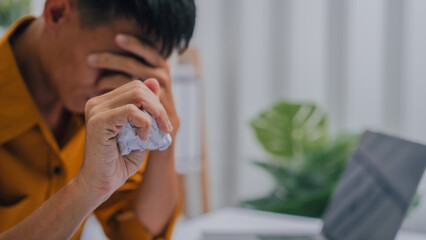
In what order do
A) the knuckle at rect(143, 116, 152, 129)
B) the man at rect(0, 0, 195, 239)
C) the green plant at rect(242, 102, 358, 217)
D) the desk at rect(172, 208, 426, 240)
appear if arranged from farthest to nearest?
the green plant at rect(242, 102, 358, 217), the desk at rect(172, 208, 426, 240), the man at rect(0, 0, 195, 239), the knuckle at rect(143, 116, 152, 129)

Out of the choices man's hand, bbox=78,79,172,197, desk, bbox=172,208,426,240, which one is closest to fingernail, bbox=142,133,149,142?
man's hand, bbox=78,79,172,197

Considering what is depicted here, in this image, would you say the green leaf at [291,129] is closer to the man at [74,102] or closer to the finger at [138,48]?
the man at [74,102]

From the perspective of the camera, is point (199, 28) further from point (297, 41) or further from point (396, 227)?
point (396, 227)

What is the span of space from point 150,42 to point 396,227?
50 centimetres

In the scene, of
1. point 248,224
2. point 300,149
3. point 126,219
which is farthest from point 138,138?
point 300,149

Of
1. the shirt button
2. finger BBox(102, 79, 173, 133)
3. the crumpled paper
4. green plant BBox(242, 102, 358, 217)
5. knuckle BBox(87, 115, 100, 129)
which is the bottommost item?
green plant BBox(242, 102, 358, 217)

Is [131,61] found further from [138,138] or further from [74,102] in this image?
[138,138]

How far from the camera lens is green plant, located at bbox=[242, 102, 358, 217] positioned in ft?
5.17

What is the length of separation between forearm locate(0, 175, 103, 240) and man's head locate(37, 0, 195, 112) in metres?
0.24

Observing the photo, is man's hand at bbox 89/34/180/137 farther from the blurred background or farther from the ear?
the blurred background

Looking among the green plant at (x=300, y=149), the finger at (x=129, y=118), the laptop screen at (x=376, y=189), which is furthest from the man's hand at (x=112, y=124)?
the green plant at (x=300, y=149)

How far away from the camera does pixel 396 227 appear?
0.74 m

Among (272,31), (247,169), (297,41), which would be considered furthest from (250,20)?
(247,169)

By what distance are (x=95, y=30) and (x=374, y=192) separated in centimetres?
57
